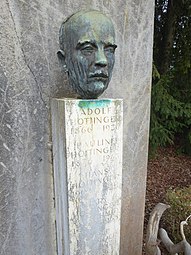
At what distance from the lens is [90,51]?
1.50 meters

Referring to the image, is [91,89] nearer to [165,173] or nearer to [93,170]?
[93,170]

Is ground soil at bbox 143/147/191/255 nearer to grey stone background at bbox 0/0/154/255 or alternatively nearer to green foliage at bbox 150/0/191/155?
green foliage at bbox 150/0/191/155

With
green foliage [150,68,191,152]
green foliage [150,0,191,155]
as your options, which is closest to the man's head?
green foliage [150,0,191,155]

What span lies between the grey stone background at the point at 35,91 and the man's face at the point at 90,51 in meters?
0.28

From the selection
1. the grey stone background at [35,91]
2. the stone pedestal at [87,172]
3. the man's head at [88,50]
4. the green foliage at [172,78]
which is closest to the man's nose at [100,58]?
the man's head at [88,50]

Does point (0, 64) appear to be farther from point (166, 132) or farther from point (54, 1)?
point (166, 132)

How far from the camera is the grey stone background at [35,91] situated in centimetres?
167

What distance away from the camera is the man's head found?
1481 mm

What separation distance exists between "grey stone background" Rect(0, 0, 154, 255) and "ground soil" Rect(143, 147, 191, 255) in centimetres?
276

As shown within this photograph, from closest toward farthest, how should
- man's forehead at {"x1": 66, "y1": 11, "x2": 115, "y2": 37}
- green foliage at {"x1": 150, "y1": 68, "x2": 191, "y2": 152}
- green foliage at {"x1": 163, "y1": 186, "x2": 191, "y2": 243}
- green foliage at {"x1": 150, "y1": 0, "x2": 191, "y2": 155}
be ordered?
1. man's forehead at {"x1": 66, "y1": 11, "x2": 115, "y2": 37}
2. green foliage at {"x1": 163, "y1": 186, "x2": 191, "y2": 243}
3. green foliage at {"x1": 150, "y1": 68, "x2": 191, "y2": 152}
4. green foliage at {"x1": 150, "y1": 0, "x2": 191, "y2": 155}

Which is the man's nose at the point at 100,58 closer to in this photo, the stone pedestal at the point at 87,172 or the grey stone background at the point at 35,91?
the stone pedestal at the point at 87,172

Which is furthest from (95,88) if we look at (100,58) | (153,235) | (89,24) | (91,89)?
(153,235)

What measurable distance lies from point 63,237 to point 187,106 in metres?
4.39

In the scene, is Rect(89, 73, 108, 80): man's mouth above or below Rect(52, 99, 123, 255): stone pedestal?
above
